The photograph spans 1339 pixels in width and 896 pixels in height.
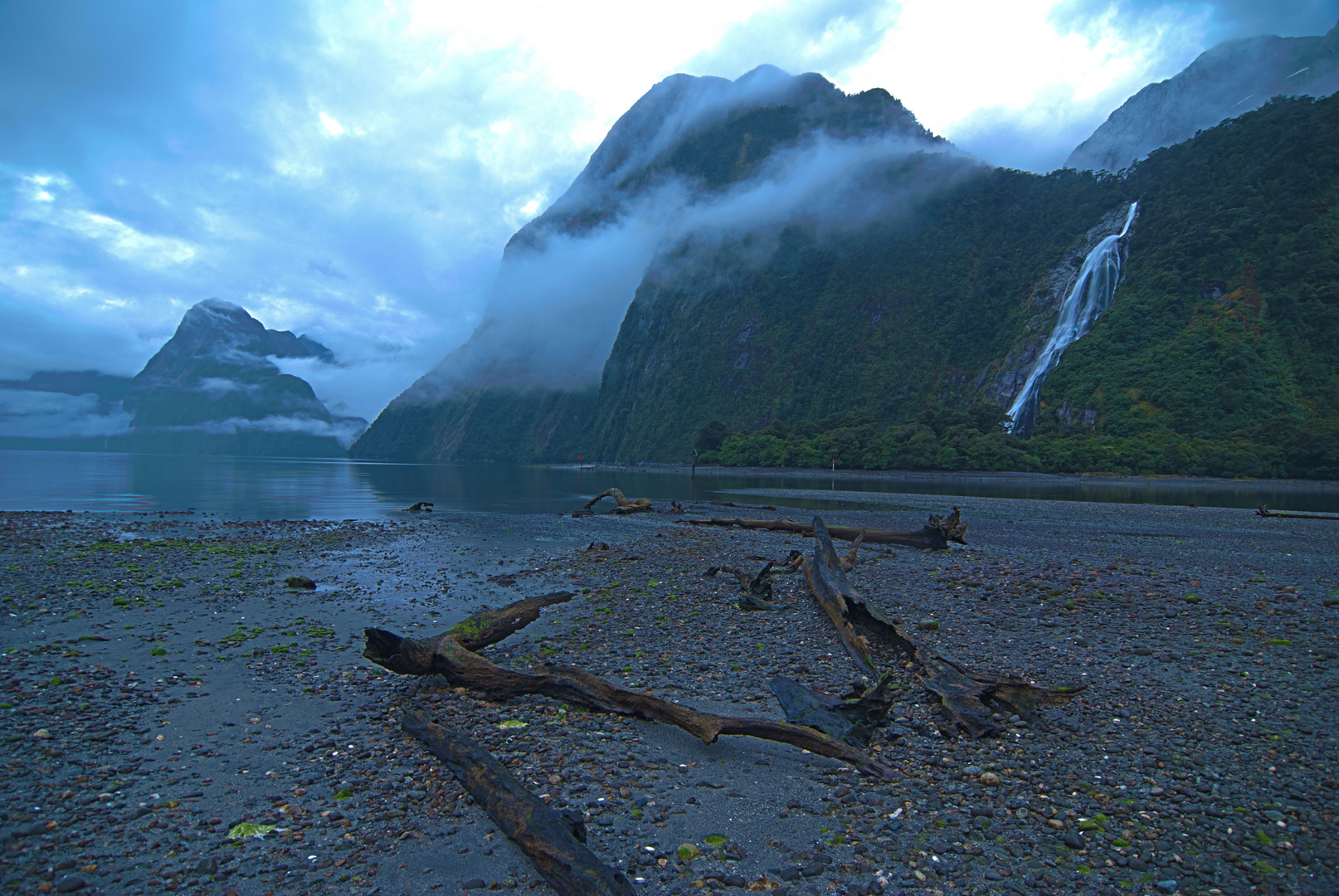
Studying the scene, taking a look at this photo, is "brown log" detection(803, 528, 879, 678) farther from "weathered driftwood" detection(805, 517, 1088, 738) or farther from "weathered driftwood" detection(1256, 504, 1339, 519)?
"weathered driftwood" detection(1256, 504, 1339, 519)

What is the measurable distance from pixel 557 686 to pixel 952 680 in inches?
208

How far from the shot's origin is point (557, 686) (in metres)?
8.41

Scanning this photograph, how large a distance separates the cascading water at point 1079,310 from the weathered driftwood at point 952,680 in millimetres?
119876

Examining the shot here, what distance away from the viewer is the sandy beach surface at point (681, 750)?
5.20 meters

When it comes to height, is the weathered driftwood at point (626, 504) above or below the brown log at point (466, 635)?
below

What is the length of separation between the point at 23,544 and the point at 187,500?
31729 millimetres

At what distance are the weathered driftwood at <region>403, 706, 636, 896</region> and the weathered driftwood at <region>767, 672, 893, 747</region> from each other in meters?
3.41

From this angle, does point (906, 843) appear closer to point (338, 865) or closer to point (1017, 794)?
point (1017, 794)

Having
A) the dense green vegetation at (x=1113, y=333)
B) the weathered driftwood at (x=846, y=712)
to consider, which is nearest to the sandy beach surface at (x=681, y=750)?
the weathered driftwood at (x=846, y=712)

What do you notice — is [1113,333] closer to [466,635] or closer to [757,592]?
[757,592]

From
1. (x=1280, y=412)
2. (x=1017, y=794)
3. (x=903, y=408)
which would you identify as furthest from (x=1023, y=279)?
(x=1017, y=794)

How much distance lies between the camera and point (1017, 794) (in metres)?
6.12

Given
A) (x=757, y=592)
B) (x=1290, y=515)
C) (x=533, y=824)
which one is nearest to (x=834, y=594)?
(x=757, y=592)

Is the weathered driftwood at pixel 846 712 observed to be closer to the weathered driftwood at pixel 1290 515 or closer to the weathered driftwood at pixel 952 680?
the weathered driftwood at pixel 952 680
